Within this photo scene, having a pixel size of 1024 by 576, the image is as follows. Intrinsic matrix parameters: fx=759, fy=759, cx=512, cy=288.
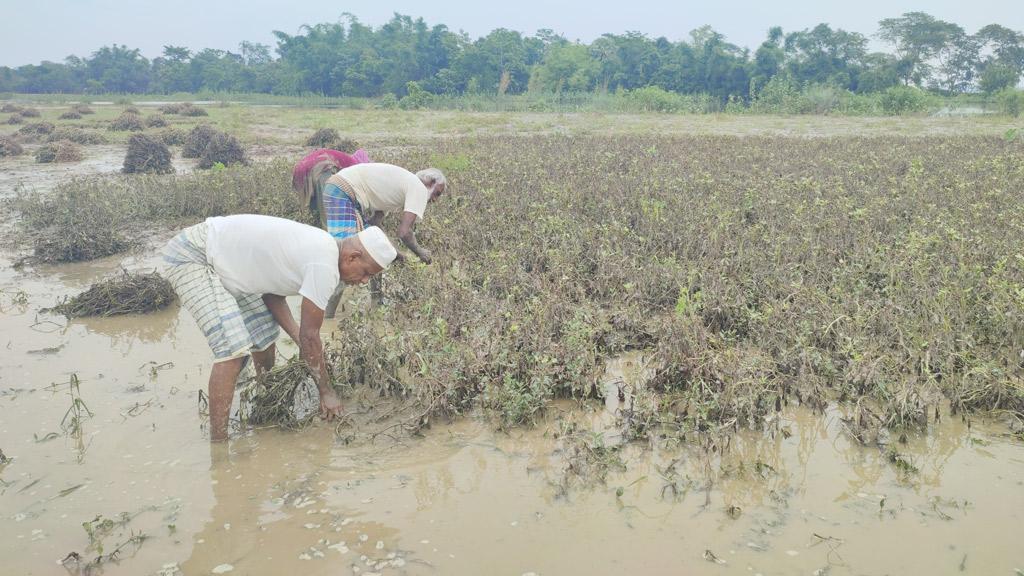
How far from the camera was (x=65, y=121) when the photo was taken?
24469 millimetres

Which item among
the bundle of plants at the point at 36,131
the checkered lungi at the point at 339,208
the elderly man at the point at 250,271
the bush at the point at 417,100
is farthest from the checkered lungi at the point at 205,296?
the bush at the point at 417,100

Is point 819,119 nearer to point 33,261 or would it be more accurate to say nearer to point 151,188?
point 151,188

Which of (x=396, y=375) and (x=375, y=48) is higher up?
(x=375, y=48)

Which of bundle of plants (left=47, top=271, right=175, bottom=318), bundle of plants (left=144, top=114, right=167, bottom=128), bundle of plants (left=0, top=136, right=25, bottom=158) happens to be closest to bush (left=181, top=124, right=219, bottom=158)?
bundle of plants (left=0, top=136, right=25, bottom=158)

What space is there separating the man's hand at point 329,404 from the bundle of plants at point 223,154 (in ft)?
35.3

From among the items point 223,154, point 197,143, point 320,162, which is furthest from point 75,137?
point 320,162

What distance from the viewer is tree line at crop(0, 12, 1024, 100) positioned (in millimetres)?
40812

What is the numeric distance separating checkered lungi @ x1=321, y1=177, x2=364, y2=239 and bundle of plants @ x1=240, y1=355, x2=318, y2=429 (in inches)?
57.9

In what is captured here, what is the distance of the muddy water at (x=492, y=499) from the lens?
2.95m

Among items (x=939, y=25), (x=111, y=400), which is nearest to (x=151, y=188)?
(x=111, y=400)

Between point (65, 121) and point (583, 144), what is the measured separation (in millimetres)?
18491

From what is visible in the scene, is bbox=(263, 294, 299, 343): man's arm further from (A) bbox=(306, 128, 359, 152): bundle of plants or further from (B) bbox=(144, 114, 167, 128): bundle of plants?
(B) bbox=(144, 114, 167, 128): bundle of plants

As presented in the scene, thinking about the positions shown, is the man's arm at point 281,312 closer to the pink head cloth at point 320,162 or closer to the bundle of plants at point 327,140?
the pink head cloth at point 320,162

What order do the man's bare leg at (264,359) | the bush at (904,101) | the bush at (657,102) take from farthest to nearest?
1. the bush at (657,102)
2. the bush at (904,101)
3. the man's bare leg at (264,359)
